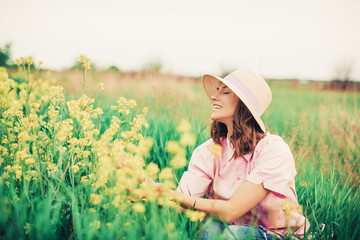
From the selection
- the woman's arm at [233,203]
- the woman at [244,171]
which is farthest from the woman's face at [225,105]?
the woman's arm at [233,203]

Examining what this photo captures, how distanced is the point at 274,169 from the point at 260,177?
0.12 m

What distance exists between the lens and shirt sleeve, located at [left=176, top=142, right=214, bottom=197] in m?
2.45

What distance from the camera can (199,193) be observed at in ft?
8.08

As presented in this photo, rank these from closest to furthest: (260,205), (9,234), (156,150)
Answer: (9,234), (260,205), (156,150)

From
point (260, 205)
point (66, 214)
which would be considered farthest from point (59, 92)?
point (260, 205)

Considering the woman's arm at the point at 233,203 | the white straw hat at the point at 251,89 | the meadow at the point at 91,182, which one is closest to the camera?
the meadow at the point at 91,182

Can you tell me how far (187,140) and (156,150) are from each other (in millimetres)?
1837

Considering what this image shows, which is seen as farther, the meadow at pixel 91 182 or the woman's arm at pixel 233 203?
the woman's arm at pixel 233 203

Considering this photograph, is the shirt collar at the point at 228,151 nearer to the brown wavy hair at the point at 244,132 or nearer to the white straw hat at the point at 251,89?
the brown wavy hair at the point at 244,132

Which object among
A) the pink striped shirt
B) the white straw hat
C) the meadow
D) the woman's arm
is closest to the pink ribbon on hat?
the white straw hat

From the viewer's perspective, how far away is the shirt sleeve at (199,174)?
2.45 m

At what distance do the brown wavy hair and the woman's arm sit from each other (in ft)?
1.11

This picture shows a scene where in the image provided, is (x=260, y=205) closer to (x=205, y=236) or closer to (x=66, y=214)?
(x=205, y=236)

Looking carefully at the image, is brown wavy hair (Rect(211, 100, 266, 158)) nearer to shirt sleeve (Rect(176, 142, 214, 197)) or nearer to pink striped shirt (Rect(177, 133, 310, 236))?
pink striped shirt (Rect(177, 133, 310, 236))
